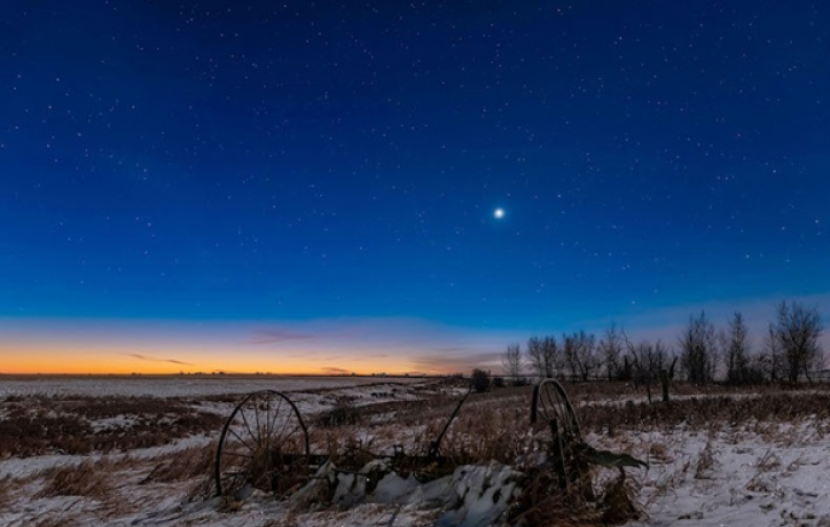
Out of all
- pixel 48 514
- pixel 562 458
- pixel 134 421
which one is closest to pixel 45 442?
pixel 134 421

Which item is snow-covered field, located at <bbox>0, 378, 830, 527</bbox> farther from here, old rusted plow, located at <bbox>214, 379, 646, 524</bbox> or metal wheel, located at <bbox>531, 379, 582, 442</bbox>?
metal wheel, located at <bbox>531, 379, 582, 442</bbox>

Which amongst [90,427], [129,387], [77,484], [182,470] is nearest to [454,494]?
[182,470]

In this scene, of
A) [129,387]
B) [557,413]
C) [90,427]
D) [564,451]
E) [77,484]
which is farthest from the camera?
[129,387]

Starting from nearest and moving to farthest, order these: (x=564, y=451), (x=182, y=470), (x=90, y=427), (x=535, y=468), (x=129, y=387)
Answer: (x=535, y=468) → (x=564, y=451) → (x=182, y=470) → (x=90, y=427) → (x=129, y=387)

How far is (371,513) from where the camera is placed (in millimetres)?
5898

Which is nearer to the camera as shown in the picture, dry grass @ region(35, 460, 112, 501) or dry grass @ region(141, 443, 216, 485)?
dry grass @ region(35, 460, 112, 501)

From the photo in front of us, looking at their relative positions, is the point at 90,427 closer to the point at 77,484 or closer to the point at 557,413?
the point at 77,484

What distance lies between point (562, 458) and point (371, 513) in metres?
2.11

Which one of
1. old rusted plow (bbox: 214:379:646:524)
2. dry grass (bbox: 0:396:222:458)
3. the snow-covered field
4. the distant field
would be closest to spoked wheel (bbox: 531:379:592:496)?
old rusted plow (bbox: 214:379:646:524)

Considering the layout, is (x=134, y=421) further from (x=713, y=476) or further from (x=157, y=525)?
(x=713, y=476)

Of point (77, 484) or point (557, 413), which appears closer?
point (557, 413)

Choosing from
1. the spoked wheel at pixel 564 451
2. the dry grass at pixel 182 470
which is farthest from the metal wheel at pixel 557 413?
the dry grass at pixel 182 470

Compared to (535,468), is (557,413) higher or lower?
higher

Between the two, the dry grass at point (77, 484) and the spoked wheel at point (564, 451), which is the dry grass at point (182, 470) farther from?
the spoked wheel at point (564, 451)
